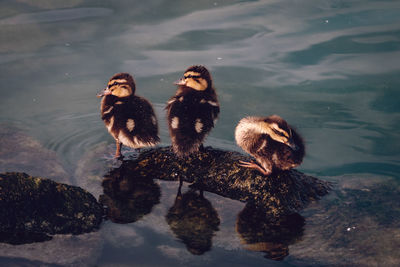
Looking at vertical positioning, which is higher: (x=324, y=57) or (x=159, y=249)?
(x=324, y=57)

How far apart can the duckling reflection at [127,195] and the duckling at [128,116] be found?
0.35 meters

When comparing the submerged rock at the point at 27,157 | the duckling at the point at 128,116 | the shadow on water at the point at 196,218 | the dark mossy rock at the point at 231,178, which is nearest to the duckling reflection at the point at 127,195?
the shadow on water at the point at 196,218

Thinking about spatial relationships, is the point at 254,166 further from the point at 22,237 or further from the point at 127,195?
the point at 22,237

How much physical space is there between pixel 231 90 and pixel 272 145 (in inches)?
118

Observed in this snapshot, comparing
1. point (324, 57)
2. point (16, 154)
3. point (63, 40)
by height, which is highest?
point (63, 40)

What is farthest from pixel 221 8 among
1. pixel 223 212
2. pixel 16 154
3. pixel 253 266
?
pixel 253 266

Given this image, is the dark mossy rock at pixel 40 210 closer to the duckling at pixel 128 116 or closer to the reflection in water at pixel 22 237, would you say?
the reflection in water at pixel 22 237

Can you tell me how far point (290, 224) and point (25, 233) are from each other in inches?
83.9

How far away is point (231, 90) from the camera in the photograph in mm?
6895

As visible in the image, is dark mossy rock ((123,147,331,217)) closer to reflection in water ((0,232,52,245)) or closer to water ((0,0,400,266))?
water ((0,0,400,266))

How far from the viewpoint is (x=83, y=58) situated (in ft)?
24.1

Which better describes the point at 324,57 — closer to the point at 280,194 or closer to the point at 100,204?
the point at 280,194

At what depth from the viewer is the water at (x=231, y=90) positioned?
11.4 ft

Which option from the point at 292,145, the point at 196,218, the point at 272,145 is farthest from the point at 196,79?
the point at 196,218
